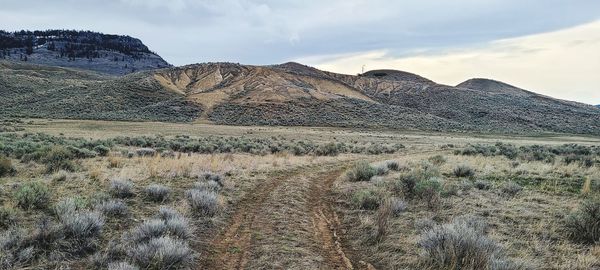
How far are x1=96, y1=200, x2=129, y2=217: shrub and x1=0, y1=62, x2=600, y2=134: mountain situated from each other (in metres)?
62.6

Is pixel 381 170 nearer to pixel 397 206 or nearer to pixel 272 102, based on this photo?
pixel 397 206

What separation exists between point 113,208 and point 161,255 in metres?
3.05

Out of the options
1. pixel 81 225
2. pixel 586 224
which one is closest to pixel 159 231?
pixel 81 225

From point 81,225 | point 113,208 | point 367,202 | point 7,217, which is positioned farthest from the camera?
point 367,202

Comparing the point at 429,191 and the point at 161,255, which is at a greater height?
the point at 429,191

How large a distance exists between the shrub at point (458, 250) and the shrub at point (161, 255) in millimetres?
3628

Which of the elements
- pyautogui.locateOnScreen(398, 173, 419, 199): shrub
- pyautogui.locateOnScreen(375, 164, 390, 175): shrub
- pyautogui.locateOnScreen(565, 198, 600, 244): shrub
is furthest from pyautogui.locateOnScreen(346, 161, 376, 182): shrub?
pyautogui.locateOnScreen(565, 198, 600, 244): shrub

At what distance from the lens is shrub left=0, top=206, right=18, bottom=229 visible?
22.5 feet

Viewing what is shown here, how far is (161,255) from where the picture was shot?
5.66 m

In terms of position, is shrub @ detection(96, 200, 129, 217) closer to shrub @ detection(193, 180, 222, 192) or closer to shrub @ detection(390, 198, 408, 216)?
shrub @ detection(193, 180, 222, 192)

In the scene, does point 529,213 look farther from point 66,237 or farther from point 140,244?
point 66,237

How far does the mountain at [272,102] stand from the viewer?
247 feet

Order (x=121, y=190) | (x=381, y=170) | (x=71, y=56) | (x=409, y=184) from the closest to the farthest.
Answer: (x=121, y=190) → (x=409, y=184) → (x=381, y=170) → (x=71, y=56)

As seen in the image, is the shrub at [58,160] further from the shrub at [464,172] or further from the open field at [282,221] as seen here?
the shrub at [464,172]
